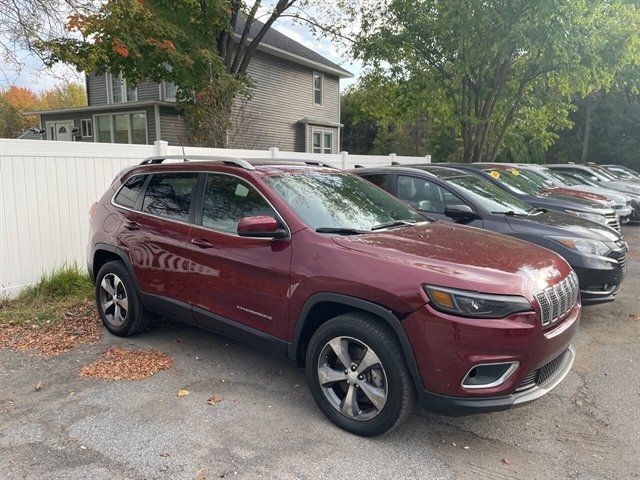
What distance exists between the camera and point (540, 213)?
6.32 meters

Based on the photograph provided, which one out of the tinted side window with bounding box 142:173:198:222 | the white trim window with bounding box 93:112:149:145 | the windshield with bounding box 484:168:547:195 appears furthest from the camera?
the white trim window with bounding box 93:112:149:145

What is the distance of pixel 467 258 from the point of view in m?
3.12

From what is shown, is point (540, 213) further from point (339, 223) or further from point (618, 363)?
point (339, 223)

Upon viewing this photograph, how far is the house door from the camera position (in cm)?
2316

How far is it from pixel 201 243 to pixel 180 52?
404 inches

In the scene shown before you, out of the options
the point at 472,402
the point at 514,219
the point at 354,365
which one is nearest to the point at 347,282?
the point at 354,365

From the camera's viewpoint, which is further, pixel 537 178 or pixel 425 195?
pixel 537 178

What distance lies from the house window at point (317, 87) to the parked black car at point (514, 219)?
19246 mm

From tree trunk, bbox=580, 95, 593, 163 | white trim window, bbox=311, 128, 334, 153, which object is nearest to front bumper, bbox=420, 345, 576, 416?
white trim window, bbox=311, 128, 334, 153

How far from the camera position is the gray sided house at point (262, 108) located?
1942 cm

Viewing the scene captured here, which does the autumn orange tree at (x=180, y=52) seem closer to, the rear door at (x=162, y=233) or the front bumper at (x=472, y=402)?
the rear door at (x=162, y=233)

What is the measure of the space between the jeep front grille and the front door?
1.65 meters

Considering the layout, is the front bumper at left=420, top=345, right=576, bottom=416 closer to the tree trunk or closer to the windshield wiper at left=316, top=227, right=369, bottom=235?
the windshield wiper at left=316, top=227, right=369, bottom=235

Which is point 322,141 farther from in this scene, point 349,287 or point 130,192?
point 349,287
